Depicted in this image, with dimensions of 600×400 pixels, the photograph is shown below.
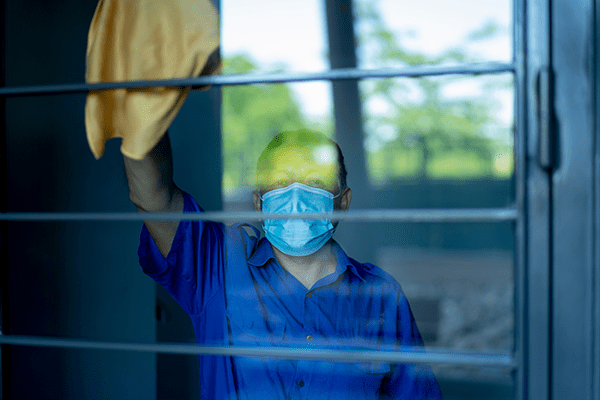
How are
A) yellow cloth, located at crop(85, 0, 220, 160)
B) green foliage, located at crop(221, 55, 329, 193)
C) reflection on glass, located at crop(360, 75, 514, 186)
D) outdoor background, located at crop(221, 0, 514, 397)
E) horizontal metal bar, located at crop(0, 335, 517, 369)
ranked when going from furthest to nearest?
reflection on glass, located at crop(360, 75, 514, 186)
outdoor background, located at crop(221, 0, 514, 397)
green foliage, located at crop(221, 55, 329, 193)
yellow cloth, located at crop(85, 0, 220, 160)
horizontal metal bar, located at crop(0, 335, 517, 369)

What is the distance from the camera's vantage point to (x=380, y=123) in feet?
10.5

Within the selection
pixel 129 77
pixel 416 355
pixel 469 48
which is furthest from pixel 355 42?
pixel 416 355

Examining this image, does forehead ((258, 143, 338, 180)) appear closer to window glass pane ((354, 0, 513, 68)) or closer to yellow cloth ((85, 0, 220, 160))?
yellow cloth ((85, 0, 220, 160))

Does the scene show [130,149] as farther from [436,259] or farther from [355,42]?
[436,259]

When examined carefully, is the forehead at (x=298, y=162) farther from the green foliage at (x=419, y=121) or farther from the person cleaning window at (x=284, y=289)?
the green foliage at (x=419, y=121)

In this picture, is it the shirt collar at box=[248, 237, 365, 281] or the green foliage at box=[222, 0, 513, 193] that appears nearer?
the shirt collar at box=[248, 237, 365, 281]

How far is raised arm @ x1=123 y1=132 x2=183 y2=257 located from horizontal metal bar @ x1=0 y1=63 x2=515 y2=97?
22cm

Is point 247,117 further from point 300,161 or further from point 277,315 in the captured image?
point 277,315

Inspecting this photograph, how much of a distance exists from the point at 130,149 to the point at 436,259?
460 cm

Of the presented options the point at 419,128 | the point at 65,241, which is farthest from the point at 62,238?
the point at 419,128

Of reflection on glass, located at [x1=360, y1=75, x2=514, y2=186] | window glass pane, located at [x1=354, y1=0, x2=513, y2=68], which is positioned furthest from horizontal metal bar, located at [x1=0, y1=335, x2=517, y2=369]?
window glass pane, located at [x1=354, y1=0, x2=513, y2=68]

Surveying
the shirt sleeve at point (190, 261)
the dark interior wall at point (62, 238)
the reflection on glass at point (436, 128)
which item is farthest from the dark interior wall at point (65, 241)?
the reflection on glass at point (436, 128)

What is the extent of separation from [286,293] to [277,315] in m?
0.06

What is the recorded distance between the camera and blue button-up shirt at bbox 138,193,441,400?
1.13 metres
